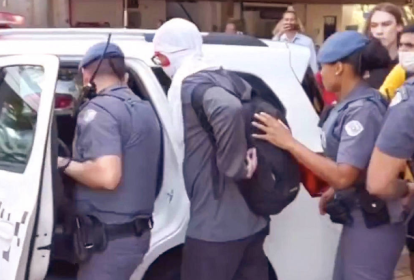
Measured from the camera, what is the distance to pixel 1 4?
12852 millimetres

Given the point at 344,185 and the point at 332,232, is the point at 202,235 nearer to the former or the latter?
the point at 344,185

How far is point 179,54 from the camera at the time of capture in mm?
3059

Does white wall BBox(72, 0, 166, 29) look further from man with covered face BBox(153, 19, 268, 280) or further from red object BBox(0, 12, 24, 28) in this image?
man with covered face BBox(153, 19, 268, 280)

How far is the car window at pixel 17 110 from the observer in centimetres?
331

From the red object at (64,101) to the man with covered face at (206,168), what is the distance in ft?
2.74

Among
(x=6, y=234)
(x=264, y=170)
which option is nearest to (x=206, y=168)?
(x=264, y=170)

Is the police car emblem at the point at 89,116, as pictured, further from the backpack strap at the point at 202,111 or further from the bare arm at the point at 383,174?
the bare arm at the point at 383,174

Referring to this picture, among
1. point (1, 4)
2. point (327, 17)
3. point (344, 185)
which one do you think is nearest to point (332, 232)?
point (344, 185)

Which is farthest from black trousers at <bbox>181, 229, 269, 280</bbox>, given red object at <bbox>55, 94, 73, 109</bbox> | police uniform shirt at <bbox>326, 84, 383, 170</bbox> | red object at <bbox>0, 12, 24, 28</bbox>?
red object at <bbox>0, 12, 24, 28</bbox>

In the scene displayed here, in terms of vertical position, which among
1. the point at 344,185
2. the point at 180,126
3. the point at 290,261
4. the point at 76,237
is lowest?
the point at 290,261

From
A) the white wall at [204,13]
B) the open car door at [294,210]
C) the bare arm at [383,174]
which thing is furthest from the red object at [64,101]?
the white wall at [204,13]

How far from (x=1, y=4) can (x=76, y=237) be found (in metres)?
10.5

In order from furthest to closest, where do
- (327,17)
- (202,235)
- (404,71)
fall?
(327,17) < (404,71) < (202,235)

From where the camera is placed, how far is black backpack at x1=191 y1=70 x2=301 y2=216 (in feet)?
9.60
